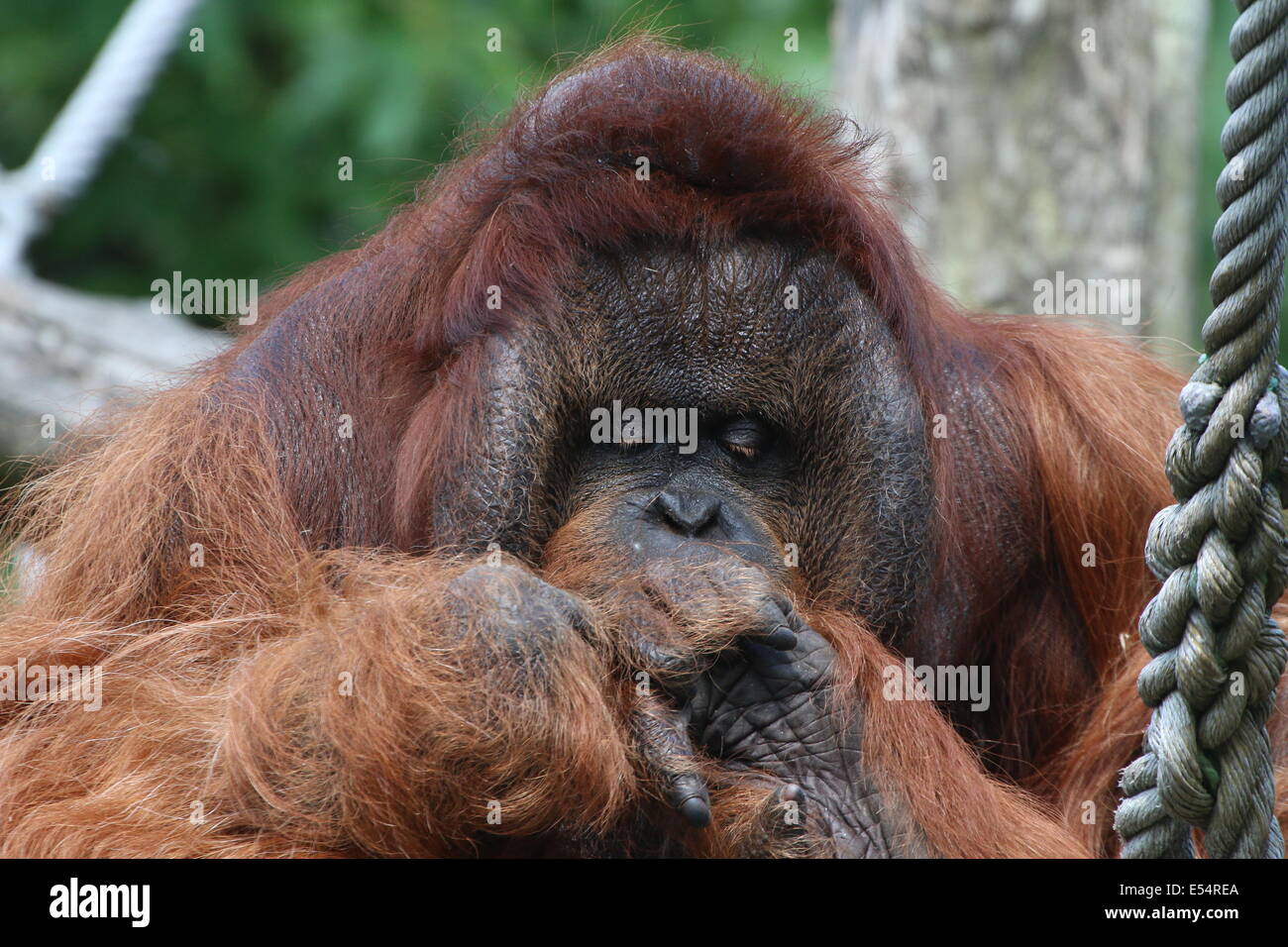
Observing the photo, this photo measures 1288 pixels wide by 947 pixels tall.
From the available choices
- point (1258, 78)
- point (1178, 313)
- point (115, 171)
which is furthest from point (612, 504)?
point (115, 171)

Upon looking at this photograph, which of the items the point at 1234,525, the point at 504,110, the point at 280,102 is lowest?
the point at 1234,525

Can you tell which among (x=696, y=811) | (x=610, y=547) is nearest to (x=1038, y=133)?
(x=610, y=547)

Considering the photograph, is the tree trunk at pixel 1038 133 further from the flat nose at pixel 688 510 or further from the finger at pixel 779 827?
the finger at pixel 779 827

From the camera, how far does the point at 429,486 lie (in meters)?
2.69

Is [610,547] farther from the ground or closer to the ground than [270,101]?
closer to the ground

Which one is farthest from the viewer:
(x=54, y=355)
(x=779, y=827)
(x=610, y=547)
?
(x=54, y=355)

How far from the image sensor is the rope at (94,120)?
16.7ft

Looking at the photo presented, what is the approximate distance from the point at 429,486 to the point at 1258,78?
156 centimetres

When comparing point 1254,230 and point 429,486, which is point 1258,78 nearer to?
point 1254,230

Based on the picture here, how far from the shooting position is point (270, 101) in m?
8.02

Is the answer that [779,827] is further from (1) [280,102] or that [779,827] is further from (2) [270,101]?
(2) [270,101]

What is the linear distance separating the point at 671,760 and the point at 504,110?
5.54 ft
